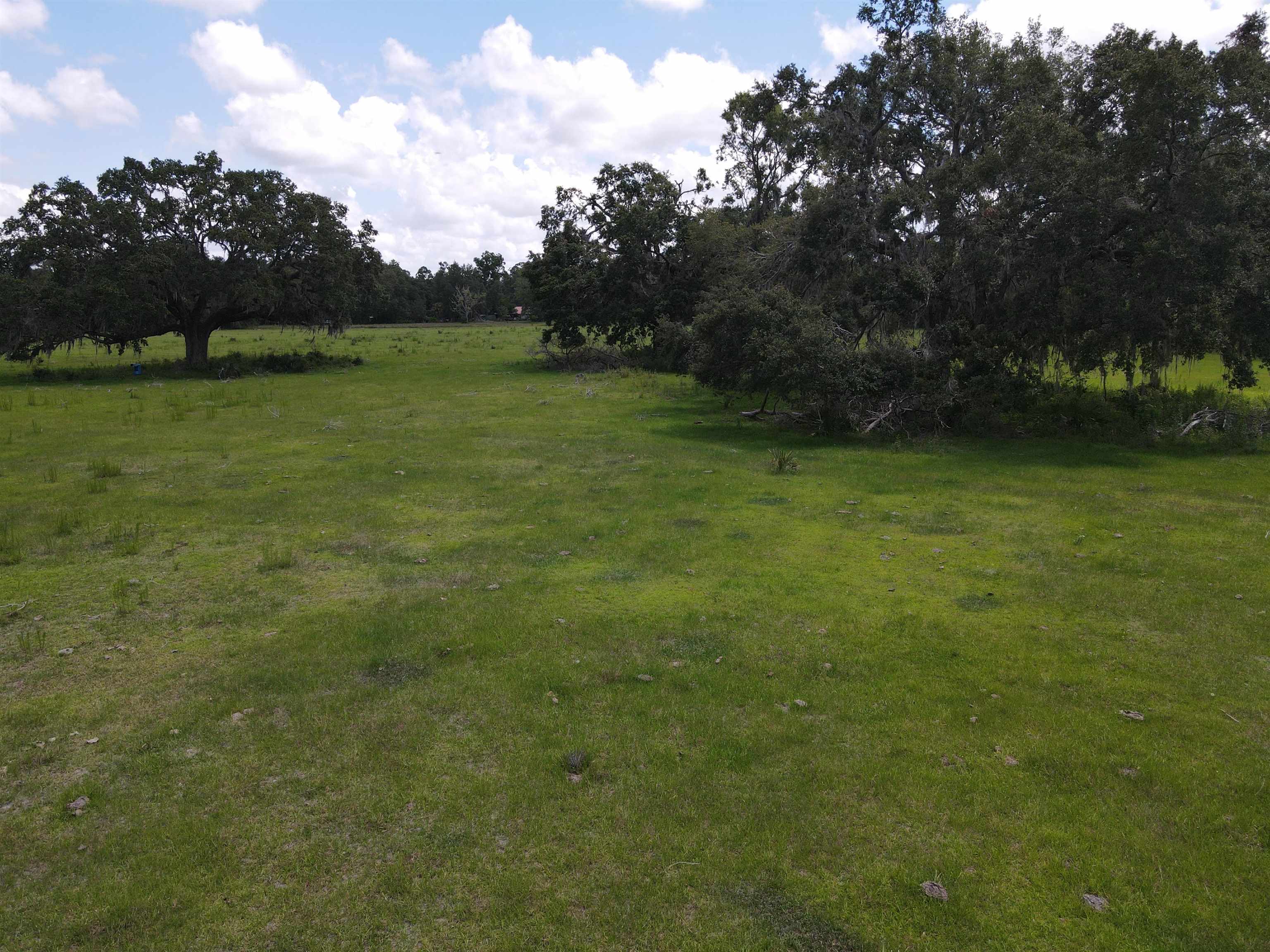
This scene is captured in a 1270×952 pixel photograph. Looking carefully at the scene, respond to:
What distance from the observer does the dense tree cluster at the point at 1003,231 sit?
15.9 m

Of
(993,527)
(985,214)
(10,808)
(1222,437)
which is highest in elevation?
(985,214)

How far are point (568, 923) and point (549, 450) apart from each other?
14562mm

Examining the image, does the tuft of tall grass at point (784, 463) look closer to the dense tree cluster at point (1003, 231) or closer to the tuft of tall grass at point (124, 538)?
the dense tree cluster at point (1003, 231)

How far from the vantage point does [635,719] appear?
6586 mm

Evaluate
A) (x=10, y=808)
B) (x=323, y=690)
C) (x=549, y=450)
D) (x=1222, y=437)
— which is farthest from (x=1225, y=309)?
(x=10, y=808)

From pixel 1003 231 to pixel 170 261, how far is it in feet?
98.1

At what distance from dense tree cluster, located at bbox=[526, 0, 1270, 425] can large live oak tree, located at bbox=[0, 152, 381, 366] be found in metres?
19.6

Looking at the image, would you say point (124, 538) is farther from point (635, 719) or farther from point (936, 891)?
point (936, 891)


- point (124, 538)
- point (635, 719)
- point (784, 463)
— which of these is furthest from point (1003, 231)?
point (124, 538)

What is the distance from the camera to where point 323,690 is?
7.06m

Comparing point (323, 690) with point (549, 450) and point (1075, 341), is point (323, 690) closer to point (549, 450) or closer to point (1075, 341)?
point (549, 450)

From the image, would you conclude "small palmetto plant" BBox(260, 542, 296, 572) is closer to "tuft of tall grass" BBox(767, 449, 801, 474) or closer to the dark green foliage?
"tuft of tall grass" BBox(767, 449, 801, 474)

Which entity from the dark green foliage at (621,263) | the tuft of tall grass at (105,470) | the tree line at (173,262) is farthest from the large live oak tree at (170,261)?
the tuft of tall grass at (105,470)

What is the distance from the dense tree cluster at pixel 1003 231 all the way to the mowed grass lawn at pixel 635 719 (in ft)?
16.2
